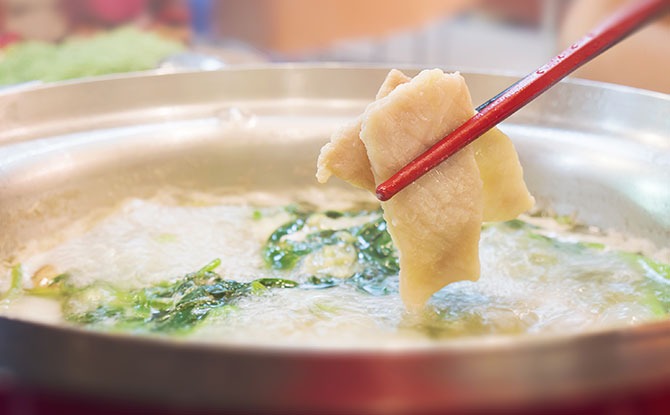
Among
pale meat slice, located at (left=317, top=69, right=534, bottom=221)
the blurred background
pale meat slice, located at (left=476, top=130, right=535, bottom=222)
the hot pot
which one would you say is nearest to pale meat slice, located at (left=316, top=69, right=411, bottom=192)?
pale meat slice, located at (left=317, top=69, right=534, bottom=221)

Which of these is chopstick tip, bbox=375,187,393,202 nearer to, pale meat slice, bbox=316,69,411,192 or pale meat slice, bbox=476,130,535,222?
pale meat slice, bbox=316,69,411,192

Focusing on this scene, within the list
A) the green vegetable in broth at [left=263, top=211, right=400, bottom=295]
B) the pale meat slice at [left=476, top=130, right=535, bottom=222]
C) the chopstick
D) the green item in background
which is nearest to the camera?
the chopstick

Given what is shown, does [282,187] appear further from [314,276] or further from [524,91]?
[524,91]

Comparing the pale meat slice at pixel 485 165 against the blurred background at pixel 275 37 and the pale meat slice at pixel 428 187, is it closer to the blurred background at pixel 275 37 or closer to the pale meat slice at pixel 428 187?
the pale meat slice at pixel 428 187

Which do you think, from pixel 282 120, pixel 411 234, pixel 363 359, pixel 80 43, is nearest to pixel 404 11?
pixel 80 43

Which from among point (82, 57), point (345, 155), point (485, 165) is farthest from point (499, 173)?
point (82, 57)

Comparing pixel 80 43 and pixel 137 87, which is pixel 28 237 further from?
pixel 80 43

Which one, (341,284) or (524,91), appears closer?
(524,91)
